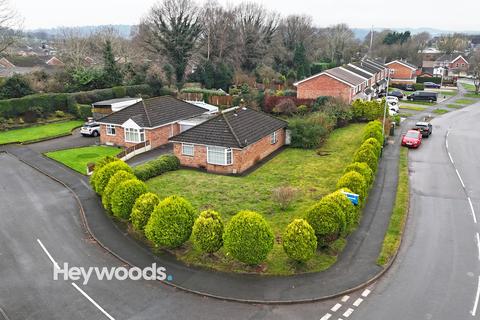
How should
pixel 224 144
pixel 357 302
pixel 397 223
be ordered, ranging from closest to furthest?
pixel 357 302 → pixel 397 223 → pixel 224 144

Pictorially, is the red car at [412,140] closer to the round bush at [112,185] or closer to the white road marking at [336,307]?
the white road marking at [336,307]

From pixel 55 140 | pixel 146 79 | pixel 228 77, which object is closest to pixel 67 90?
pixel 146 79

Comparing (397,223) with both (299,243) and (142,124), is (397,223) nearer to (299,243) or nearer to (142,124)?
(299,243)

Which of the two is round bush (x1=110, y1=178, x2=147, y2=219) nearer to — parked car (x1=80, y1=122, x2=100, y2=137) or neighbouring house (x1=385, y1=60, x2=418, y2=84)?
parked car (x1=80, y1=122, x2=100, y2=137)

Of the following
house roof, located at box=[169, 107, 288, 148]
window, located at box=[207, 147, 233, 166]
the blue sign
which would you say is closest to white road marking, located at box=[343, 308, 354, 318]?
the blue sign

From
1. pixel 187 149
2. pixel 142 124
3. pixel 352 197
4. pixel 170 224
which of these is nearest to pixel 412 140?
pixel 352 197

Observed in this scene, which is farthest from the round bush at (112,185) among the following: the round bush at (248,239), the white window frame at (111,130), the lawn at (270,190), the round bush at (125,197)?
the white window frame at (111,130)
